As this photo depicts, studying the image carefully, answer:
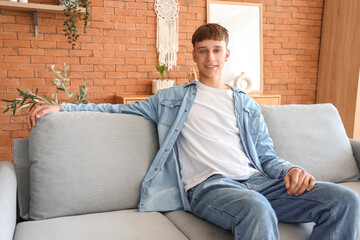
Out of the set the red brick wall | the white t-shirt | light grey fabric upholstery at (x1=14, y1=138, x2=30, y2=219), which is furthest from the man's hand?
the red brick wall

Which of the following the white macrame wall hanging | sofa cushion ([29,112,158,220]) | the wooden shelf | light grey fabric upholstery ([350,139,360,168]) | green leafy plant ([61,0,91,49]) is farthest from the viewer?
the white macrame wall hanging

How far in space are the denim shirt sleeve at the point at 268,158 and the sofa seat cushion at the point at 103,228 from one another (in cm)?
52

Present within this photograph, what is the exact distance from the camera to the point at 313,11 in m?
4.48

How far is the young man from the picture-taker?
4.09 ft

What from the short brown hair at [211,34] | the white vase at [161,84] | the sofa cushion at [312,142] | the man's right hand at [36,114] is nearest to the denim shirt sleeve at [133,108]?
the man's right hand at [36,114]

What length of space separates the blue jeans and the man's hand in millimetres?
26

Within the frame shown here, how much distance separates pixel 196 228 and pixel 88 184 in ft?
1.68

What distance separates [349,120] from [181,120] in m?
3.06

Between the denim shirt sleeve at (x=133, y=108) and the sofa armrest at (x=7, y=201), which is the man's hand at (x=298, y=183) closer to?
the denim shirt sleeve at (x=133, y=108)

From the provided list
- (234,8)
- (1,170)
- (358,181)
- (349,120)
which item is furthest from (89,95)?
(349,120)

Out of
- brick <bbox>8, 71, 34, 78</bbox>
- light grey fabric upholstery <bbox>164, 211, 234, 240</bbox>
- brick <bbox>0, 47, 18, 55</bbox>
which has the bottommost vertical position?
light grey fabric upholstery <bbox>164, 211, 234, 240</bbox>

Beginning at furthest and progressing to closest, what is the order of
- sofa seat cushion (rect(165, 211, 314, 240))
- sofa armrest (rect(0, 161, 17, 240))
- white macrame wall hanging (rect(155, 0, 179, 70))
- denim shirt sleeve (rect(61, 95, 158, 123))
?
1. white macrame wall hanging (rect(155, 0, 179, 70))
2. denim shirt sleeve (rect(61, 95, 158, 123))
3. sofa seat cushion (rect(165, 211, 314, 240))
4. sofa armrest (rect(0, 161, 17, 240))

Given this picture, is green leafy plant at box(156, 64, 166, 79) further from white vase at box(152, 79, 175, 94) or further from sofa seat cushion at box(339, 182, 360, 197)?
sofa seat cushion at box(339, 182, 360, 197)

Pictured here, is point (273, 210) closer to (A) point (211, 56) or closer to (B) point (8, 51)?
(A) point (211, 56)
